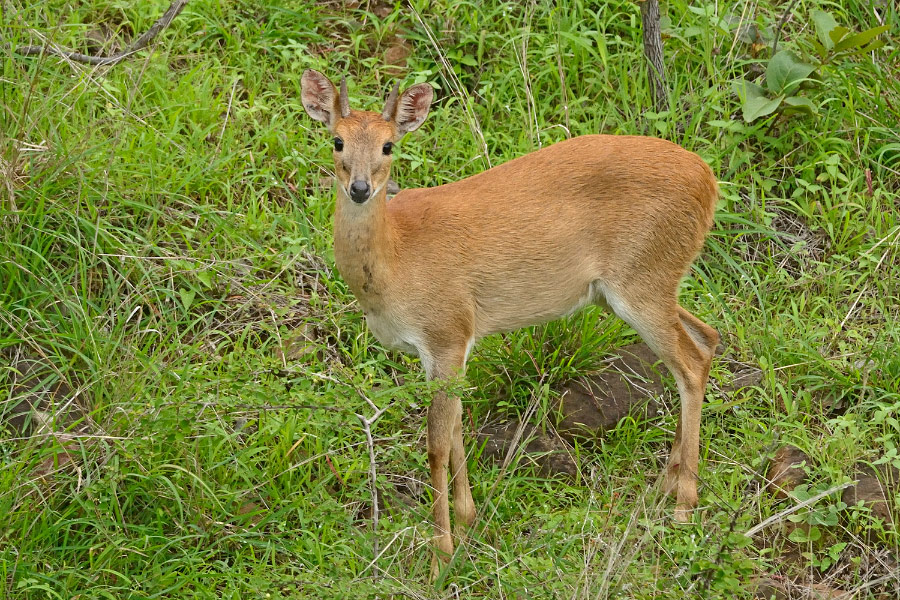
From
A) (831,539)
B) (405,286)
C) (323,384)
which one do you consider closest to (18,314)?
(323,384)

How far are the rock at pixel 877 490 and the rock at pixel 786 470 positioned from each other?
0.71 feet

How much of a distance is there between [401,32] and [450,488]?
3223 mm

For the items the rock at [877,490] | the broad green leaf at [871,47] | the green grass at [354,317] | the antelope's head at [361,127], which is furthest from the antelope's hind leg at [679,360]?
the broad green leaf at [871,47]

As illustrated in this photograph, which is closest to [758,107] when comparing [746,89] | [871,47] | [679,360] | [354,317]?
[746,89]

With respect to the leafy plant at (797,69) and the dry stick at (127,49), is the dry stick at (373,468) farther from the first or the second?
the leafy plant at (797,69)

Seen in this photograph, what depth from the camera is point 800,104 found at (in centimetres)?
675

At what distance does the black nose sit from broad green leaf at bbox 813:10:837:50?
3260 mm

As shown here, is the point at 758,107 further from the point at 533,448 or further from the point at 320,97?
the point at 320,97

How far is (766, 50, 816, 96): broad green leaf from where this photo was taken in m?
6.76

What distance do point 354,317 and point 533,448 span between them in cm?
114

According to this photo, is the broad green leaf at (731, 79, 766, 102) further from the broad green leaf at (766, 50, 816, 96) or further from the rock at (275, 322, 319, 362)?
the rock at (275, 322, 319, 362)

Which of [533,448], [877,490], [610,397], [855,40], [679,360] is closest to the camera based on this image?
[877,490]

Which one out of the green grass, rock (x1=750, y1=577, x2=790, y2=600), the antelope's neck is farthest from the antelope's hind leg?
the antelope's neck

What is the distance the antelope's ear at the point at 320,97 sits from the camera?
5.04m
